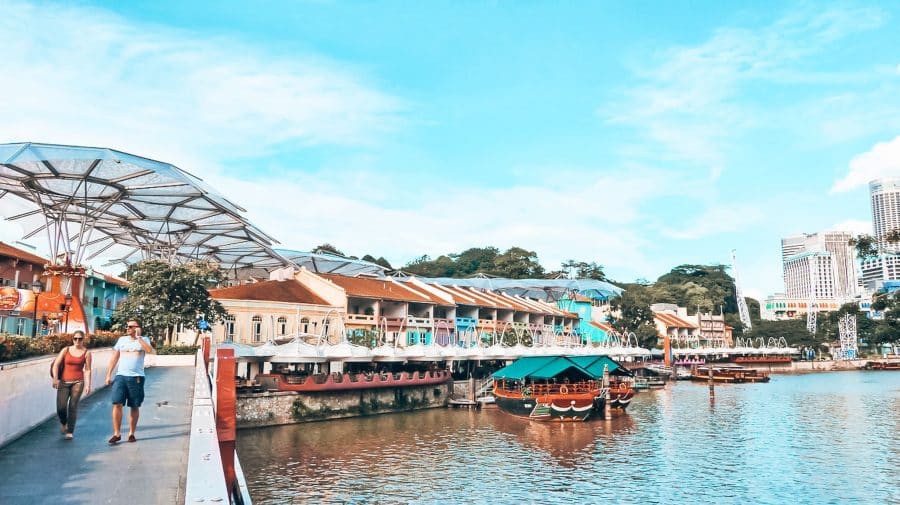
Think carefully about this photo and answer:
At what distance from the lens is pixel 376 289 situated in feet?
186

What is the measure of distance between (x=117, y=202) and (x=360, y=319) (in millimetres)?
22746

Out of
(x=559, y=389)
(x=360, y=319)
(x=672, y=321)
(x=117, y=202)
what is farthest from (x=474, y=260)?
(x=117, y=202)

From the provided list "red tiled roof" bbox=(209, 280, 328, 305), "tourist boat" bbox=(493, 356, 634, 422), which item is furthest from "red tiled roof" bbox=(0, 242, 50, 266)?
"tourist boat" bbox=(493, 356, 634, 422)

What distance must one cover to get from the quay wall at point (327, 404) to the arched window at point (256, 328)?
404 inches

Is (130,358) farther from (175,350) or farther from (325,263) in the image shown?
(325,263)

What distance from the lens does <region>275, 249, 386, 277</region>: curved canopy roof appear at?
68938 mm

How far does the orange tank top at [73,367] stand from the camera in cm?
1050

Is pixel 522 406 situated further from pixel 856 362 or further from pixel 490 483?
pixel 856 362

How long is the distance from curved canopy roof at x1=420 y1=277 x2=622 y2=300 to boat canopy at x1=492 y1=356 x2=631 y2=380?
128 feet

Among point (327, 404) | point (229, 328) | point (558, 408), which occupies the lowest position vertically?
point (558, 408)

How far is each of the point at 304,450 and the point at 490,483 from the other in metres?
9.11

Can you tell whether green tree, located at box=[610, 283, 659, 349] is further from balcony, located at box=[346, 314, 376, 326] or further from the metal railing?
the metal railing

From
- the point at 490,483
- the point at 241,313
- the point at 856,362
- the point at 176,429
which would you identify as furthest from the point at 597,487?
the point at 856,362

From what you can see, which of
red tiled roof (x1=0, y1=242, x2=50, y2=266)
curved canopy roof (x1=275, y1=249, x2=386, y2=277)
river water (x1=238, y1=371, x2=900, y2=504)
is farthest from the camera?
curved canopy roof (x1=275, y1=249, x2=386, y2=277)
